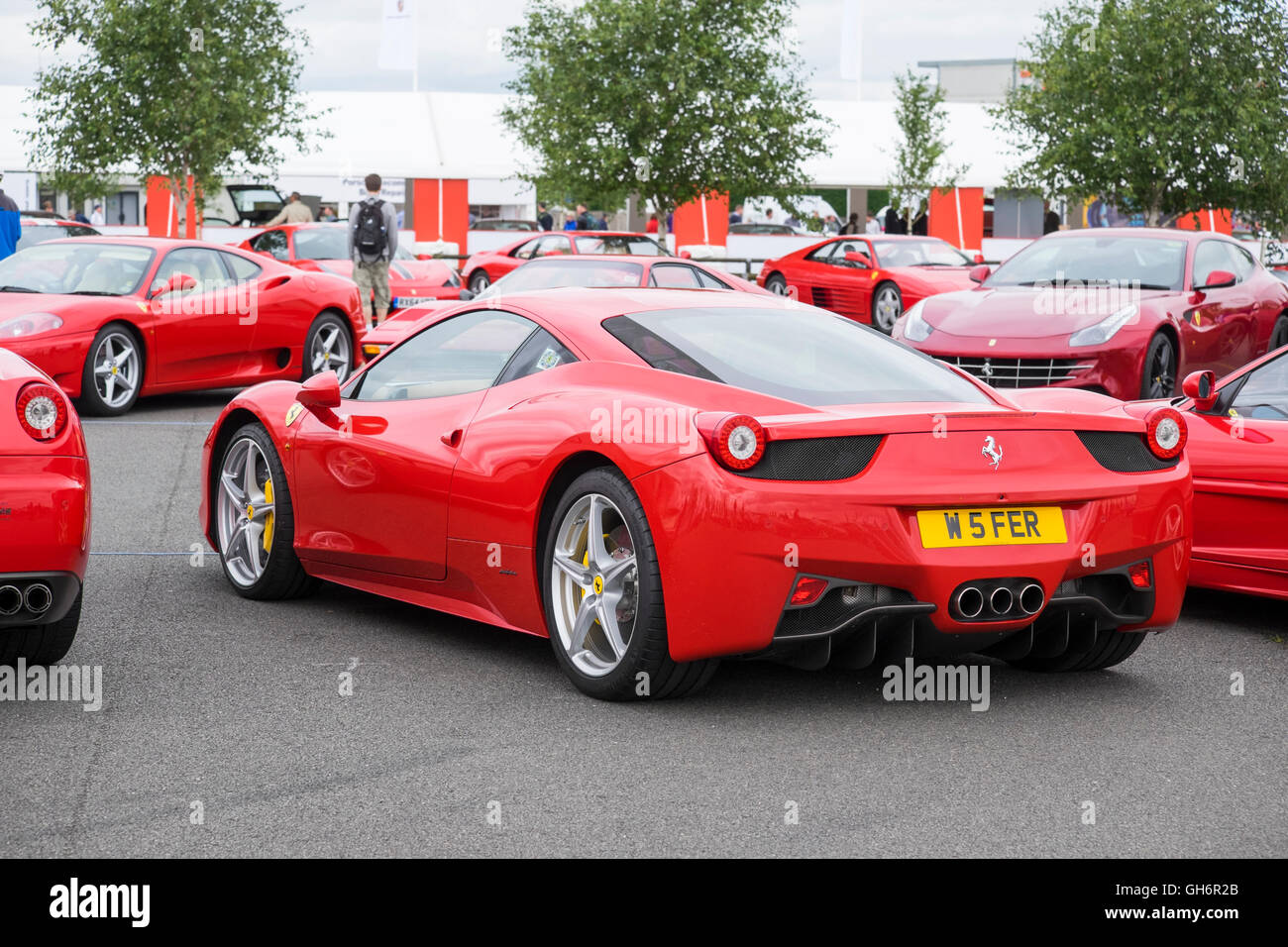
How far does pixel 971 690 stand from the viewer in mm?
5312

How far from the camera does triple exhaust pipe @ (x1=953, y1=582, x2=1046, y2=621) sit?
4.70 meters

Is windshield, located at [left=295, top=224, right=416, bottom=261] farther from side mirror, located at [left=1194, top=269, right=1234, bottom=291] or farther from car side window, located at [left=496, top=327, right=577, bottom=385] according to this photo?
car side window, located at [left=496, top=327, right=577, bottom=385]

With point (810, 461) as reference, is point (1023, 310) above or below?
above

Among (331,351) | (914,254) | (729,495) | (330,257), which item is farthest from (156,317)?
(914,254)

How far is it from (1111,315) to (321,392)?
6.77 metres

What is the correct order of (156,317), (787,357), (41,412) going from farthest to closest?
(156,317) → (787,357) → (41,412)

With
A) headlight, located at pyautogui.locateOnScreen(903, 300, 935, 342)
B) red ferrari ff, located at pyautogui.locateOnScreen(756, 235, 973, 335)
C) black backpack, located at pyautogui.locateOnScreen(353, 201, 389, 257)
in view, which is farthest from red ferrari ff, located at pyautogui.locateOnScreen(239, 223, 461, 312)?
headlight, located at pyautogui.locateOnScreen(903, 300, 935, 342)

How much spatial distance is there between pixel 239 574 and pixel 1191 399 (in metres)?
3.82

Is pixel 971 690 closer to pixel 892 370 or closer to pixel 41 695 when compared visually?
pixel 892 370

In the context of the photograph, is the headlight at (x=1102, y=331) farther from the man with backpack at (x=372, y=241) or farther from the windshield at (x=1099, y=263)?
the man with backpack at (x=372, y=241)

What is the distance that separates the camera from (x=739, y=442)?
462 centimetres

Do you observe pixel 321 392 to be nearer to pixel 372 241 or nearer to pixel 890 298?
pixel 372 241

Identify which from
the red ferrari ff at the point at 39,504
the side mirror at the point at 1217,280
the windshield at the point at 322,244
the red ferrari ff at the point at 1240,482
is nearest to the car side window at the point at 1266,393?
the red ferrari ff at the point at 1240,482

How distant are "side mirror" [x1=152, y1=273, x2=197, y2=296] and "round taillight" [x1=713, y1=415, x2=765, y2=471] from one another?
31.0ft
